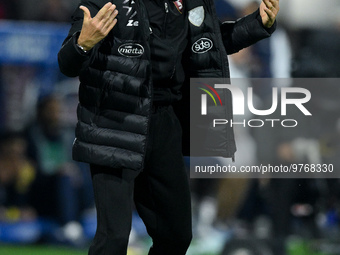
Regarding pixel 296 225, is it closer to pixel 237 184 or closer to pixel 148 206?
pixel 237 184

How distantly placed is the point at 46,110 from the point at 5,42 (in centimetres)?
63

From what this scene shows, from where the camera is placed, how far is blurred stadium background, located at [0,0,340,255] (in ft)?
18.1

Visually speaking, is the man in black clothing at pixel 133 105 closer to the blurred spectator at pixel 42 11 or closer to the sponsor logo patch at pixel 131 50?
the sponsor logo patch at pixel 131 50

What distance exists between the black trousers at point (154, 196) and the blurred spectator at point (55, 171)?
254cm

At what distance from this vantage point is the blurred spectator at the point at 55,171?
5.73m

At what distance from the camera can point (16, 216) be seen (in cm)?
573

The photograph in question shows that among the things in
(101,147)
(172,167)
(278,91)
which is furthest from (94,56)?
(278,91)

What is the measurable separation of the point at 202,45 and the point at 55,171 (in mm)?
2859

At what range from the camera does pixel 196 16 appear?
322 cm

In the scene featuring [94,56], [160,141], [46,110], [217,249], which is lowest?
[217,249]

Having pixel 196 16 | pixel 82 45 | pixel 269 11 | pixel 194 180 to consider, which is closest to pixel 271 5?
pixel 269 11

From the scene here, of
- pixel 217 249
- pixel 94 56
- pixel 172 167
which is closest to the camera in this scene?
pixel 94 56

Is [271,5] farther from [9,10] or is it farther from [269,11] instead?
[9,10]

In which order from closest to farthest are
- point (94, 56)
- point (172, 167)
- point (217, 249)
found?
point (94, 56) → point (172, 167) → point (217, 249)
